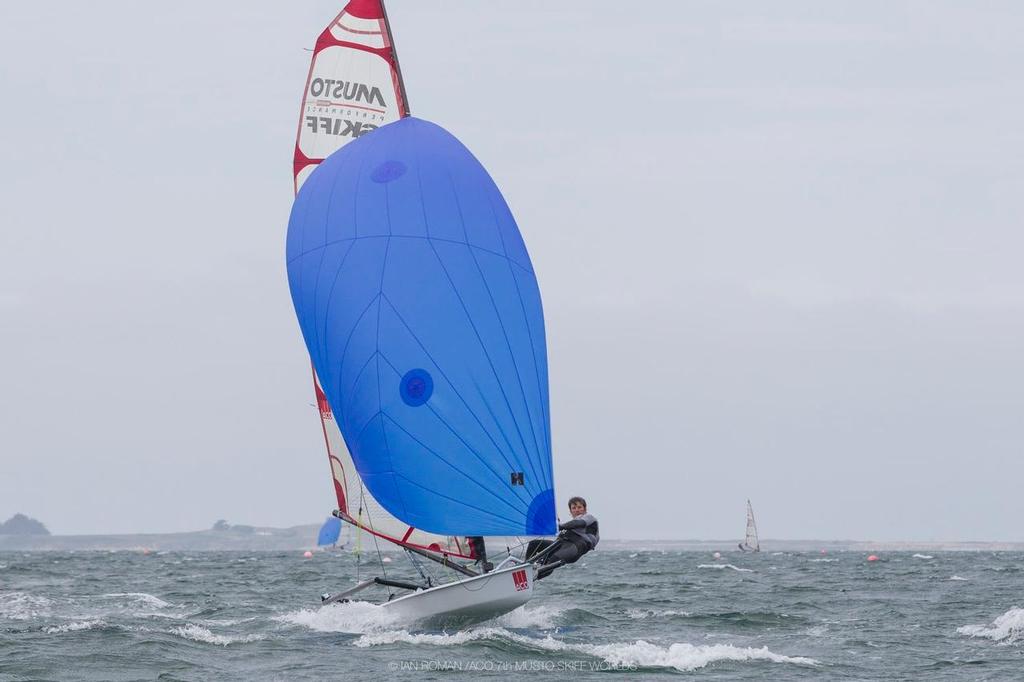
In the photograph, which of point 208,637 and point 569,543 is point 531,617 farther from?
point 208,637

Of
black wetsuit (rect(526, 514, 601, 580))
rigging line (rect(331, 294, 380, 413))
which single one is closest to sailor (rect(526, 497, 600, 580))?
black wetsuit (rect(526, 514, 601, 580))

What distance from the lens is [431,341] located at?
21.6 m

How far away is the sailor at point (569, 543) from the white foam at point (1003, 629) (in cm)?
746

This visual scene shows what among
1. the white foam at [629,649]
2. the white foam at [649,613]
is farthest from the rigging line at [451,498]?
the white foam at [649,613]

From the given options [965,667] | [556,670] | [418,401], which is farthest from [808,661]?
[418,401]

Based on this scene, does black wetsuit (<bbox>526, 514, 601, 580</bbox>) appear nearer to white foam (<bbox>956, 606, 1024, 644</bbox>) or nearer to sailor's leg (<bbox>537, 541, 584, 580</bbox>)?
sailor's leg (<bbox>537, 541, 584, 580</bbox>)

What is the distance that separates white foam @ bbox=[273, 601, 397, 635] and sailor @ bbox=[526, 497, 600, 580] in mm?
2530

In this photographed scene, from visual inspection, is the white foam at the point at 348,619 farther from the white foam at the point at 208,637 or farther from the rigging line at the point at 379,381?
the rigging line at the point at 379,381

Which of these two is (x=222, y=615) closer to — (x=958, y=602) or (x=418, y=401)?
(x=418, y=401)

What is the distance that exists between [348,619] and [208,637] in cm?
246

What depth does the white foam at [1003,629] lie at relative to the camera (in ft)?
80.2

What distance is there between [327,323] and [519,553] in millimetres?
4765

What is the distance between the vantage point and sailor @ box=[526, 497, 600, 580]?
A: 22000 mm

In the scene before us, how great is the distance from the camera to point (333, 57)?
26203 mm
